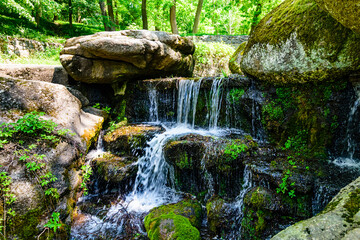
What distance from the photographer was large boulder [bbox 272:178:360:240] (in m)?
1.74

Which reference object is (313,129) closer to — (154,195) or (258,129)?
(258,129)

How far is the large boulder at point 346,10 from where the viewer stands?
9.58 feet

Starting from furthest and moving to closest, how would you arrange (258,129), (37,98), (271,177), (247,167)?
(258,129) → (37,98) → (247,167) → (271,177)

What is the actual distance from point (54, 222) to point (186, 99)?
5.17 meters

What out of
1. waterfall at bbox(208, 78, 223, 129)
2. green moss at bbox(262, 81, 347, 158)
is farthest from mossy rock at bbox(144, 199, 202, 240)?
waterfall at bbox(208, 78, 223, 129)

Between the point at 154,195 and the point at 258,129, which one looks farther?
the point at 258,129

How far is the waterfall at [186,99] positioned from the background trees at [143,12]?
813 centimetres

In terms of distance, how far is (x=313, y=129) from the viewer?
4930 mm

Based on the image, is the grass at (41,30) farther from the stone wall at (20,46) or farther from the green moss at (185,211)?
the green moss at (185,211)

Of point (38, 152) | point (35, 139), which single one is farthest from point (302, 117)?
point (35, 139)

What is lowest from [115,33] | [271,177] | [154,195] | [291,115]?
[154,195]

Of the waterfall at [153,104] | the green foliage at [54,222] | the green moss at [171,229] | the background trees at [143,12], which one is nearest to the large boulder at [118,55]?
the waterfall at [153,104]

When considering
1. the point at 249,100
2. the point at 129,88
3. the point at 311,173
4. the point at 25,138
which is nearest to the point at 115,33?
the point at 129,88

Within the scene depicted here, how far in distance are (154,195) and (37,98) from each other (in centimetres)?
383
